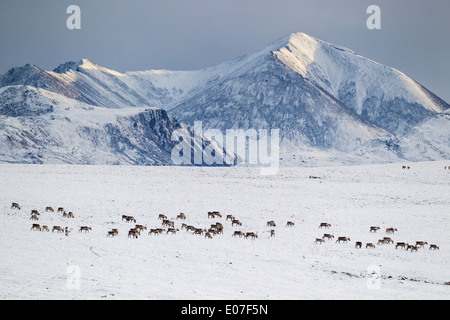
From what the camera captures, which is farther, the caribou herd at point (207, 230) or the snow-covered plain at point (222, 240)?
the caribou herd at point (207, 230)

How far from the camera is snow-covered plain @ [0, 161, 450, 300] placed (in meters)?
28.4

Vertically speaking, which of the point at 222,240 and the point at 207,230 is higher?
the point at 207,230

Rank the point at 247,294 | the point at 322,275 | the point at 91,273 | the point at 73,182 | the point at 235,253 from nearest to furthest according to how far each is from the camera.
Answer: the point at 247,294 < the point at 91,273 < the point at 322,275 < the point at 235,253 < the point at 73,182

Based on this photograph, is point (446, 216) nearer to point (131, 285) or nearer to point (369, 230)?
point (369, 230)

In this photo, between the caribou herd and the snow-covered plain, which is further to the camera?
the caribou herd

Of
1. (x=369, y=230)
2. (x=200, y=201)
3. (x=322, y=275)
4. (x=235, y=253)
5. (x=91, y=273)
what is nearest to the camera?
(x=91, y=273)

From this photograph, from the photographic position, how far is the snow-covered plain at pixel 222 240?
2836 centimetres

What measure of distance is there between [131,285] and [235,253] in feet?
37.4

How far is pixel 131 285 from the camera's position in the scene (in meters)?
27.8

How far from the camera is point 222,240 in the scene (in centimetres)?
4250

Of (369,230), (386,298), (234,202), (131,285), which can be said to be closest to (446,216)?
(369,230)

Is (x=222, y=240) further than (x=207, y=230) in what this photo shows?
No

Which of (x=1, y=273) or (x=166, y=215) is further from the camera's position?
(x=166, y=215)

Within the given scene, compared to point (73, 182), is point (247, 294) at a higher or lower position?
lower
